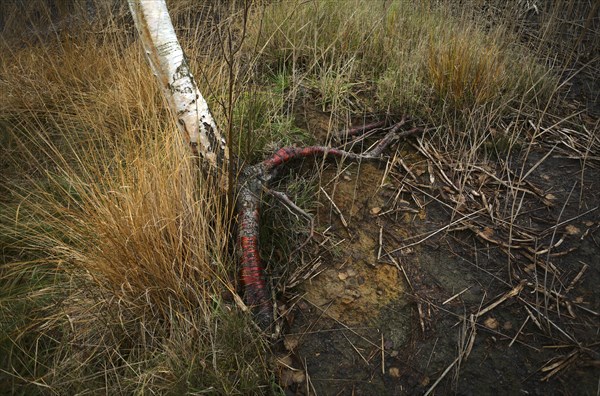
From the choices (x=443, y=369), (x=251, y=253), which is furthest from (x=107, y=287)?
(x=443, y=369)

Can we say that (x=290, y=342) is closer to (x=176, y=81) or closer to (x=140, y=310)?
(x=140, y=310)

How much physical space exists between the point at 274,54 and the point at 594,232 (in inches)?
97.6

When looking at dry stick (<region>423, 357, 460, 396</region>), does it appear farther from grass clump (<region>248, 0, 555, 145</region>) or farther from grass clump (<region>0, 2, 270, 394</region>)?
grass clump (<region>248, 0, 555, 145</region>)

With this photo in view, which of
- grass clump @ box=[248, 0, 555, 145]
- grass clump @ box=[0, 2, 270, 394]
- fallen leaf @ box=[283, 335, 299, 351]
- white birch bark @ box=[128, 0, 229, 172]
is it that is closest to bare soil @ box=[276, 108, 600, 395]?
fallen leaf @ box=[283, 335, 299, 351]

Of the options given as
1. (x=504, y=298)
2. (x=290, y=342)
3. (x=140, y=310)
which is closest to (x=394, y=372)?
(x=290, y=342)

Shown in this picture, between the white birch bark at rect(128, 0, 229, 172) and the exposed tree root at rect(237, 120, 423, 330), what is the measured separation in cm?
18

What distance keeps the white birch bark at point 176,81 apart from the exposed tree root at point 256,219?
0.18m

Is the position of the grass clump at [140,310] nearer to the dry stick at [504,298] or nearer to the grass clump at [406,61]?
the dry stick at [504,298]

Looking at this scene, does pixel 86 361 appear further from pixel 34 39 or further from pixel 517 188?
pixel 34 39

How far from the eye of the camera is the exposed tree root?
171 cm

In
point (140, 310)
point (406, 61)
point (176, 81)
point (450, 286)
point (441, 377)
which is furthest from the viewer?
point (406, 61)

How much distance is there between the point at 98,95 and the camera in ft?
8.83

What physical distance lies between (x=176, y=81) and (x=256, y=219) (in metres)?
0.86

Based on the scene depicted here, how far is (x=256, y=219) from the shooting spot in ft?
6.08
